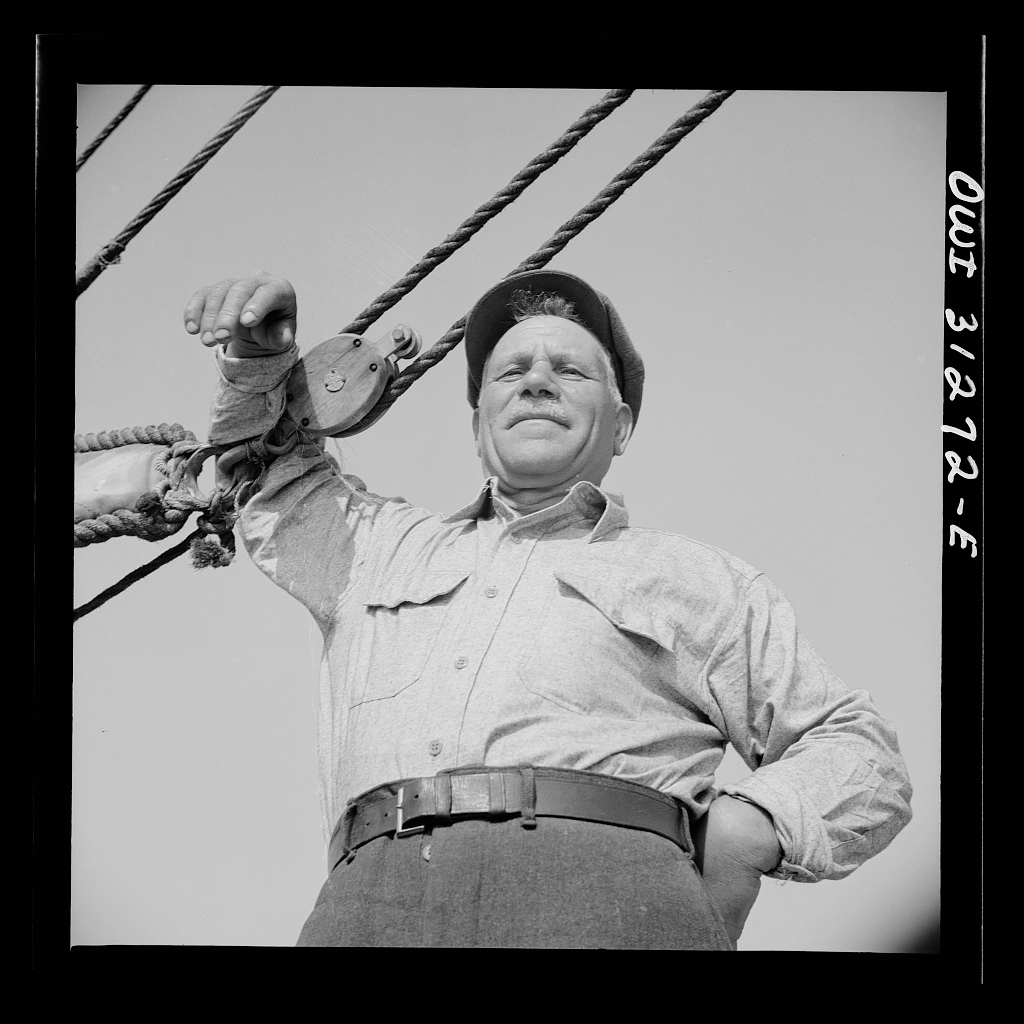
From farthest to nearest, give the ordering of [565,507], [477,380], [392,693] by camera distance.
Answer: [477,380]
[565,507]
[392,693]

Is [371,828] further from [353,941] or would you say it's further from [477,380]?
[477,380]

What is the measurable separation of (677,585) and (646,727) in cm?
42

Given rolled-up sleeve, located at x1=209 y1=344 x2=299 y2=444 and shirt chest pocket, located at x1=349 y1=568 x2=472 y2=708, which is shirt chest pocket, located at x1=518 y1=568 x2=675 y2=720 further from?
rolled-up sleeve, located at x1=209 y1=344 x2=299 y2=444

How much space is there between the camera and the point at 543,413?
464cm

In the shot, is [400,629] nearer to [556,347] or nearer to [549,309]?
[556,347]

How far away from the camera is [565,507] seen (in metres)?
4.54

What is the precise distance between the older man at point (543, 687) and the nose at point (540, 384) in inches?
0.4

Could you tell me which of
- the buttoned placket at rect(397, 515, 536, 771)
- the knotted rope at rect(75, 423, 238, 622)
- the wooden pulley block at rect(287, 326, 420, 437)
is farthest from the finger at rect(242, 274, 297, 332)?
the buttoned placket at rect(397, 515, 536, 771)

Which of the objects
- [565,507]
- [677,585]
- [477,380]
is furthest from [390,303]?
[677,585]

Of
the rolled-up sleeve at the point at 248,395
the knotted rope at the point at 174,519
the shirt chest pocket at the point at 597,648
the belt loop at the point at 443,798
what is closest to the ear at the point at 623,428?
the shirt chest pocket at the point at 597,648

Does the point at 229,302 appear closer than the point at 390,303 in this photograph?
Yes

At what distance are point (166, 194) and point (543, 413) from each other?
1225mm

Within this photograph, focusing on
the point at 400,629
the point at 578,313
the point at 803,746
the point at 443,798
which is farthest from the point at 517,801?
the point at 578,313

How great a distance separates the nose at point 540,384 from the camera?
15.3ft
